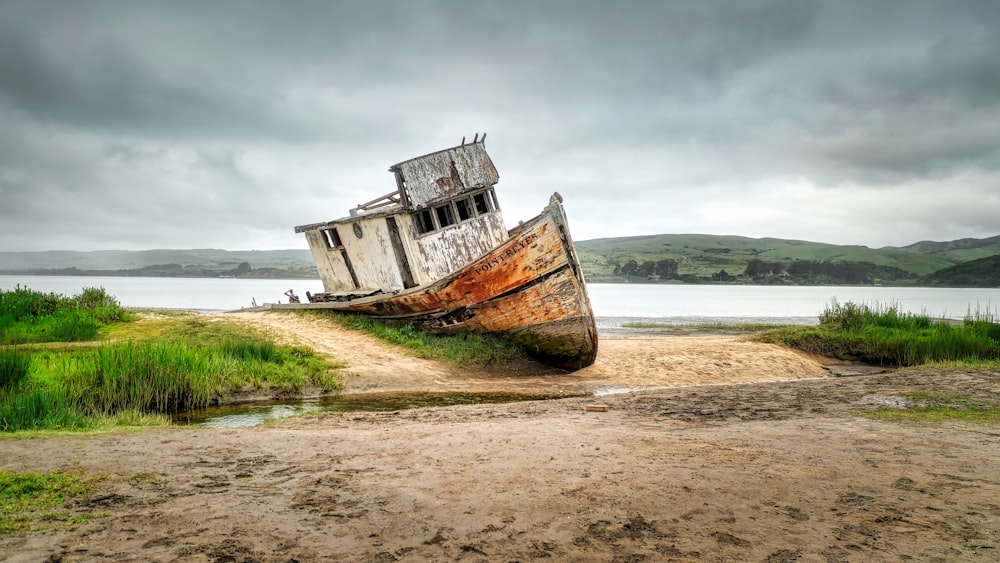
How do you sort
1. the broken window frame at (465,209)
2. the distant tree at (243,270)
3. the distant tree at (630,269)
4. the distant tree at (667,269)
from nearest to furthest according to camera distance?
the broken window frame at (465,209), the distant tree at (667,269), the distant tree at (630,269), the distant tree at (243,270)

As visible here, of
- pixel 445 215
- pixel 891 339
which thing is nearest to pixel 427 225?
pixel 445 215

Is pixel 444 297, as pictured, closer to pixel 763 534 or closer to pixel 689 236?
pixel 763 534

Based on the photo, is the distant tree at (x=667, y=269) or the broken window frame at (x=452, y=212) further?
the distant tree at (x=667, y=269)

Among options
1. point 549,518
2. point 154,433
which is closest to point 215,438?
point 154,433

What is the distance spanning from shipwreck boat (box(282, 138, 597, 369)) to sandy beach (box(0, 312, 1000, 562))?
513 cm

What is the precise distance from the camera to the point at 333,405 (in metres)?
8.43

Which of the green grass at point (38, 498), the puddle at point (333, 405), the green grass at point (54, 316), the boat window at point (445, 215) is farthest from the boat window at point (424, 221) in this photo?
the green grass at point (38, 498)

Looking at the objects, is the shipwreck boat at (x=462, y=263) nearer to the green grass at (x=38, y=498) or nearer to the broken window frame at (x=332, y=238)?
the broken window frame at (x=332, y=238)

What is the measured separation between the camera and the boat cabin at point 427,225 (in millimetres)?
13094

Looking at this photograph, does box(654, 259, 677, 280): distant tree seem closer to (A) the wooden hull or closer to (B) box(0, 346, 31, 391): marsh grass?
(A) the wooden hull

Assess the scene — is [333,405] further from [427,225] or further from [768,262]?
[768,262]

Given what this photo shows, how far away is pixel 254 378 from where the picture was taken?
9211 mm

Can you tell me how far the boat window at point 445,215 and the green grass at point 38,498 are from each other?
10.3m

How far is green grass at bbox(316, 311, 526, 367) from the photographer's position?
1182 centimetres
